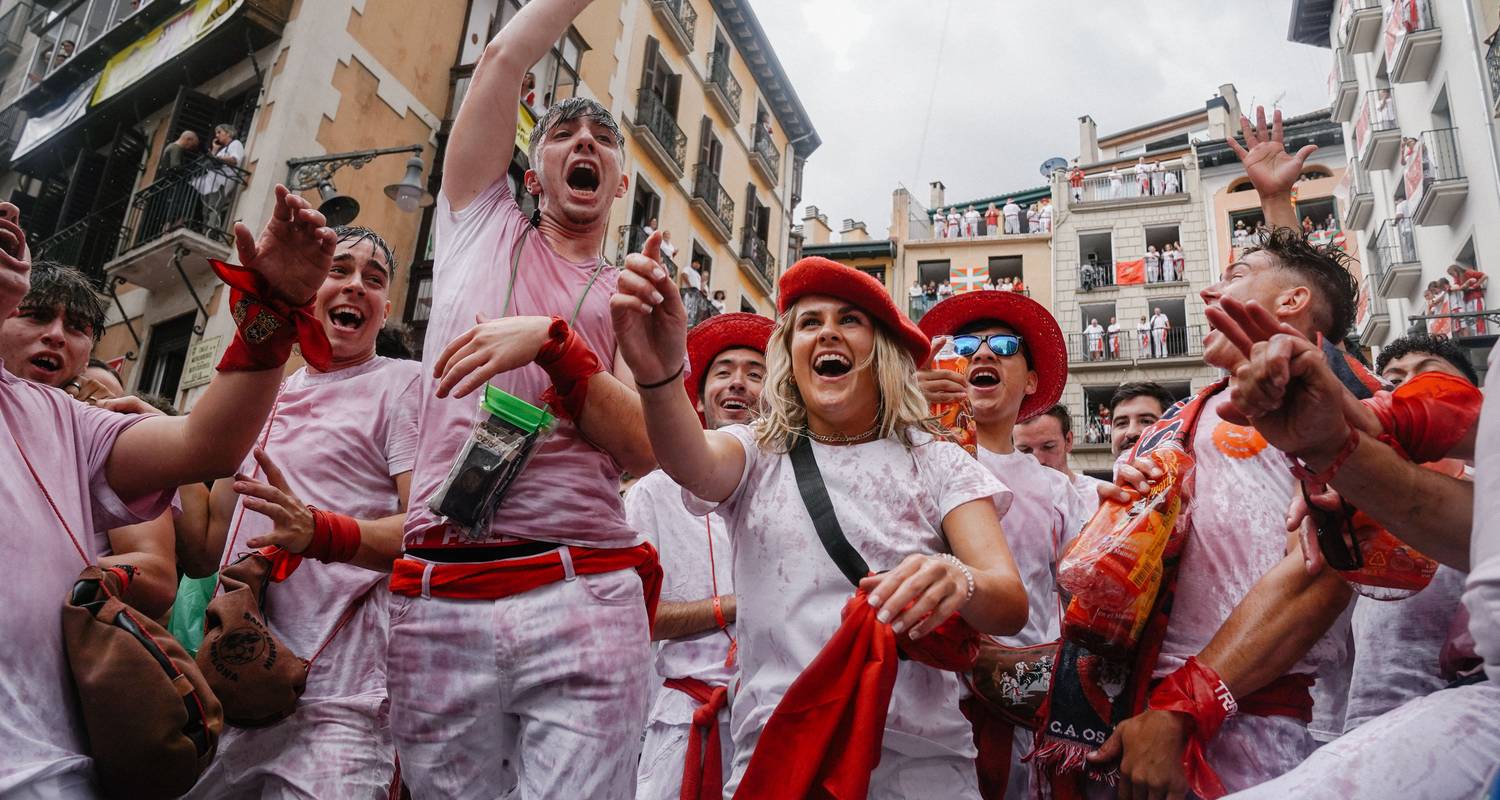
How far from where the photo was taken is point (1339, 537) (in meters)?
2.14

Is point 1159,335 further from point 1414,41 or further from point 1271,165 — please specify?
point 1271,165

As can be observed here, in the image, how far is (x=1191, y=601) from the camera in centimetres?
262

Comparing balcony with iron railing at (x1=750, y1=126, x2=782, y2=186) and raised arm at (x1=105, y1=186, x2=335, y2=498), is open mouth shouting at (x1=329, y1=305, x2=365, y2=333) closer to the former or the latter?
raised arm at (x1=105, y1=186, x2=335, y2=498)

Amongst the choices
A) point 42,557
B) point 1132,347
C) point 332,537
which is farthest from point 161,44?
point 1132,347

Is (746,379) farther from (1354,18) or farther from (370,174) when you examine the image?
(1354,18)

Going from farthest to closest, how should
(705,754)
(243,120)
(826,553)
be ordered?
(243,120), (705,754), (826,553)

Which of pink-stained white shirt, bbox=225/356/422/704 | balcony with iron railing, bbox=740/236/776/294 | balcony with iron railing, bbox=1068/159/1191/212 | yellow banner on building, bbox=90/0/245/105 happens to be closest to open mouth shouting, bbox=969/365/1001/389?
pink-stained white shirt, bbox=225/356/422/704

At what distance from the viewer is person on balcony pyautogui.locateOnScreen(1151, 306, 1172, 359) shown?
1190 inches

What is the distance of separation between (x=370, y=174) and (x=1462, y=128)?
727 inches

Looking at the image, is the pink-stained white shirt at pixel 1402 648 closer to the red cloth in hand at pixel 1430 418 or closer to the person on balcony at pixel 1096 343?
the red cloth in hand at pixel 1430 418

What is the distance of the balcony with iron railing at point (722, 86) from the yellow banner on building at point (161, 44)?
11088 mm

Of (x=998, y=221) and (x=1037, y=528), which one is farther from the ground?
(x=998, y=221)

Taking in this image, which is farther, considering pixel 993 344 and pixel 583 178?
pixel 993 344

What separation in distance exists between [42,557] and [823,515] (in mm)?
1697
